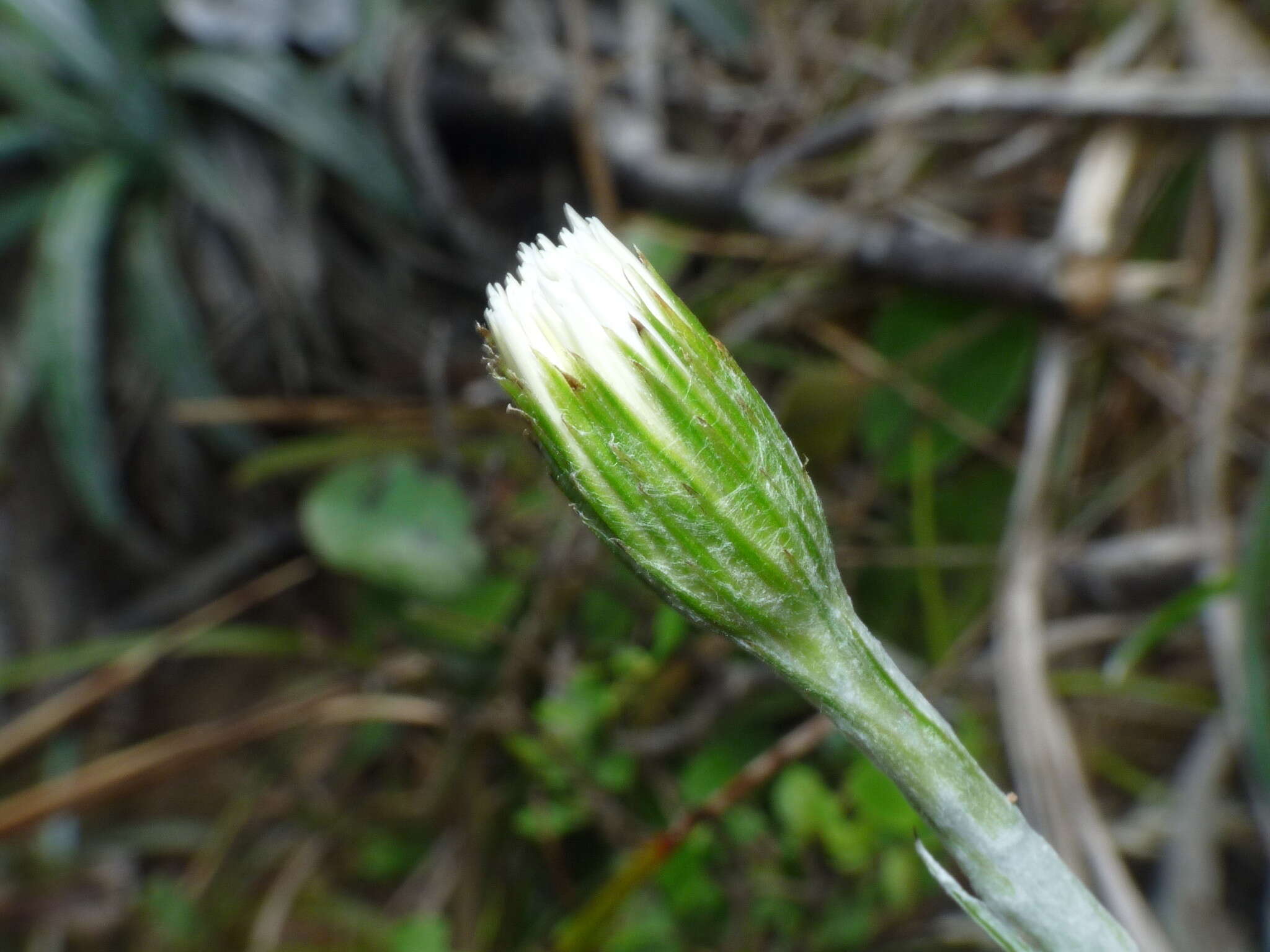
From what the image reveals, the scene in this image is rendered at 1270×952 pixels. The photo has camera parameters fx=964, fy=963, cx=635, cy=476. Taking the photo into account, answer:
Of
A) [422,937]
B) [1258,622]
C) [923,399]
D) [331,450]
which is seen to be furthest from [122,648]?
[1258,622]

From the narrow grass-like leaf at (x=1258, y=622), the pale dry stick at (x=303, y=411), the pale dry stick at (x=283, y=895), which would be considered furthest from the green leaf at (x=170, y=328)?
the narrow grass-like leaf at (x=1258, y=622)

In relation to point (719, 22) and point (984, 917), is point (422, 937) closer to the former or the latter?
point (984, 917)

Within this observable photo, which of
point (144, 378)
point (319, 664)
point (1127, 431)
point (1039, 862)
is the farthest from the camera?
point (144, 378)

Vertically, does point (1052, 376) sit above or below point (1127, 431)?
above

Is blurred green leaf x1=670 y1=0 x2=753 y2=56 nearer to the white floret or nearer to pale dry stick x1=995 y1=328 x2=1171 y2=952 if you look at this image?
pale dry stick x1=995 y1=328 x2=1171 y2=952

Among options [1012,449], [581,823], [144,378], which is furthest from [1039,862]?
[144,378]

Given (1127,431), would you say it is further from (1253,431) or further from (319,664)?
(319,664)

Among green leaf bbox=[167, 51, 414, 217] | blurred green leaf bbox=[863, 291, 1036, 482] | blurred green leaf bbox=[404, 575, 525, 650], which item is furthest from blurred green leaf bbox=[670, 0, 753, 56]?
blurred green leaf bbox=[404, 575, 525, 650]
